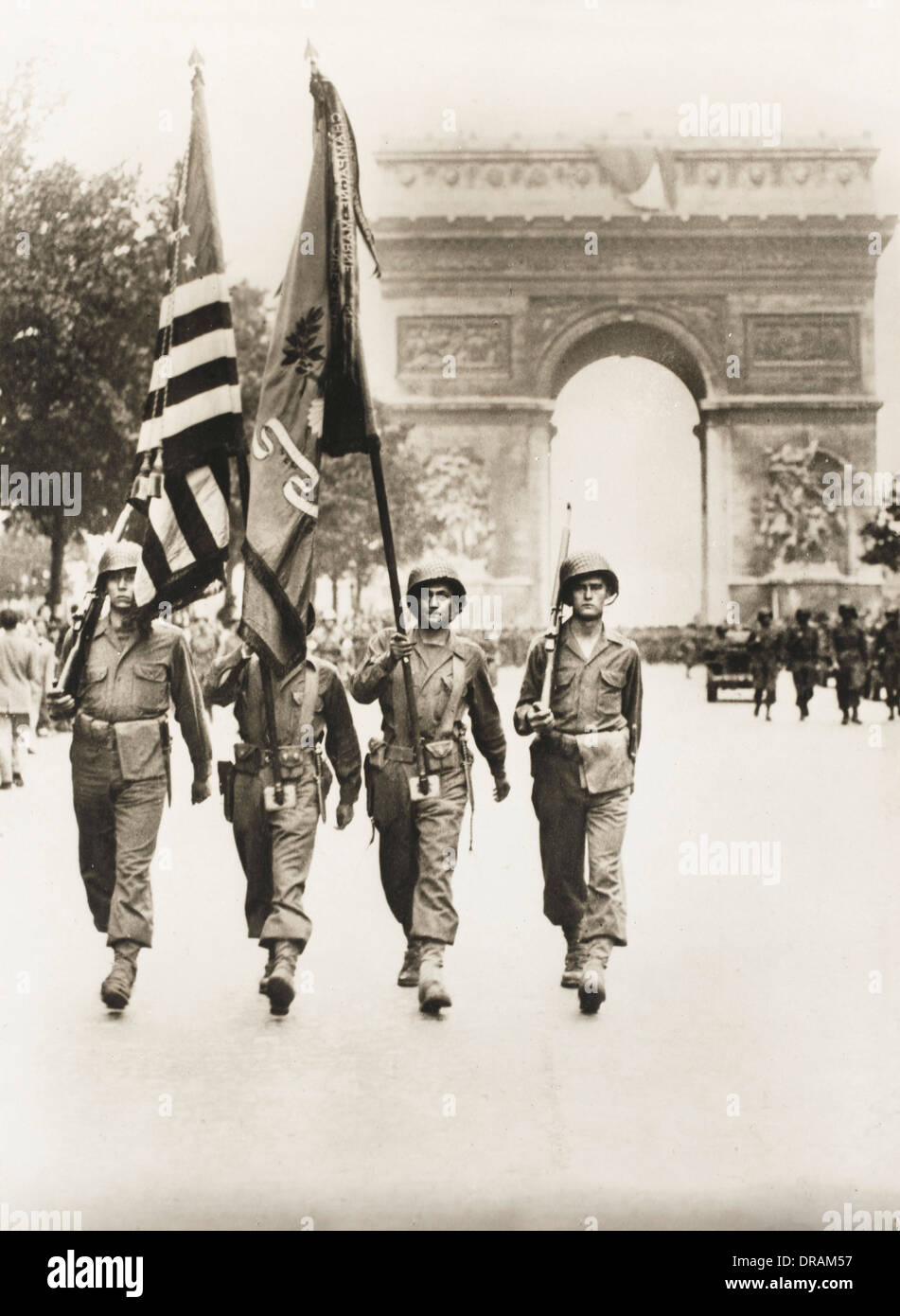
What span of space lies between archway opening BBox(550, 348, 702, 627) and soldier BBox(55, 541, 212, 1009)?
196 centimetres

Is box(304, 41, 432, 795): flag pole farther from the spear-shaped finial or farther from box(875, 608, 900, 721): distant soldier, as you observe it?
box(875, 608, 900, 721): distant soldier

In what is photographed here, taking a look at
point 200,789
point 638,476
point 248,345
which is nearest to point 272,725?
point 200,789

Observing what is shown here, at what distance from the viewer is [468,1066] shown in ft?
19.1

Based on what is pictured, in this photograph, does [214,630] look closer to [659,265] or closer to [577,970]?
[659,265]

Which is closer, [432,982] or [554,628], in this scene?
[432,982]

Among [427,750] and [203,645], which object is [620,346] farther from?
[427,750]

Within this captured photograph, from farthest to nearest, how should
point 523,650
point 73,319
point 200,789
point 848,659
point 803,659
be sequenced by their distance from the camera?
point 523,650 < point 803,659 < point 848,659 < point 73,319 < point 200,789

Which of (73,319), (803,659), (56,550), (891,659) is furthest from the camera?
(891,659)

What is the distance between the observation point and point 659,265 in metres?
29.8

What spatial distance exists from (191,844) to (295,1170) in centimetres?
496

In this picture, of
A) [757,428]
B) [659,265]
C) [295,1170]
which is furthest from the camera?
[757,428]

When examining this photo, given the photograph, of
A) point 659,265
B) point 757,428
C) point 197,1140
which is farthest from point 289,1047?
point 757,428

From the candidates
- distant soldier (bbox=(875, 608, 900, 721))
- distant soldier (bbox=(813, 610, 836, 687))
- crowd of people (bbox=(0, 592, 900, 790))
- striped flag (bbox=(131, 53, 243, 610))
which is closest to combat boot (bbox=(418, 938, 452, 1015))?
crowd of people (bbox=(0, 592, 900, 790))

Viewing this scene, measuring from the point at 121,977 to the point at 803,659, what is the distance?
1475 cm
